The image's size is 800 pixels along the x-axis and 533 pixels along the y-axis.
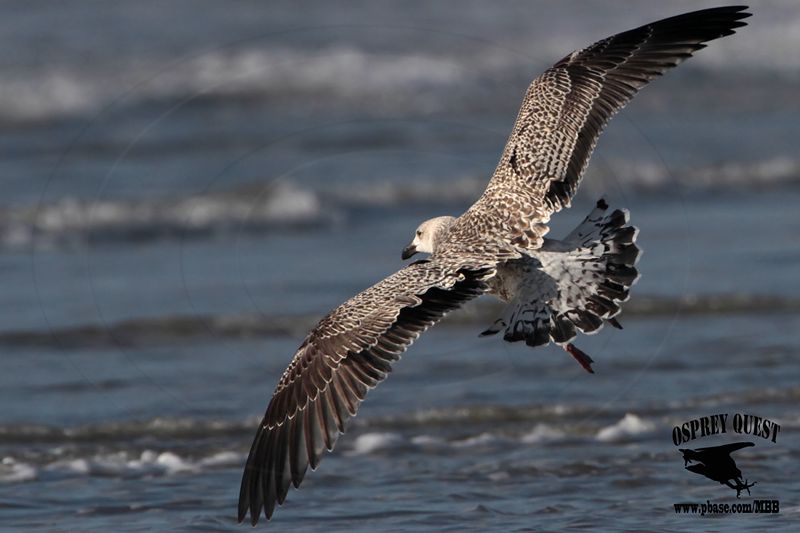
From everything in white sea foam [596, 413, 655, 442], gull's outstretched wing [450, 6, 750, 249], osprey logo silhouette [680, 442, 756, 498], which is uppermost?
gull's outstretched wing [450, 6, 750, 249]

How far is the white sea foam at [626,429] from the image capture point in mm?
6680

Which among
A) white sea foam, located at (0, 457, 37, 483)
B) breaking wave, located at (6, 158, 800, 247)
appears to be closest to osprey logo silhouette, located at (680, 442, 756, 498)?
white sea foam, located at (0, 457, 37, 483)

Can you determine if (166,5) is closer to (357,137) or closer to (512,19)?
(512,19)

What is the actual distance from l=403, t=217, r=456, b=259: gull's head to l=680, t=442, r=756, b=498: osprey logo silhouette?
1.47 meters

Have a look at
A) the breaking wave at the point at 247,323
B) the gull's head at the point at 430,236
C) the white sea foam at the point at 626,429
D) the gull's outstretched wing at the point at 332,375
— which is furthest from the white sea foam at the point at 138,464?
the breaking wave at the point at 247,323

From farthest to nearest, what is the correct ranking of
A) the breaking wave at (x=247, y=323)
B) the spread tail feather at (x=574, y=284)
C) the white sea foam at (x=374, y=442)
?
the breaking wave at (x=247, y=323) → the white sea foam at (x=374, y=442) → the spread tail feather at (x=574, y=284)

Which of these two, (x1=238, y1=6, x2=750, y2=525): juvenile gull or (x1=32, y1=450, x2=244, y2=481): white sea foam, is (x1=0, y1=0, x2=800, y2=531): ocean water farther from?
(x1=238, y1=6, x2=750, y2=525): juvenile gull

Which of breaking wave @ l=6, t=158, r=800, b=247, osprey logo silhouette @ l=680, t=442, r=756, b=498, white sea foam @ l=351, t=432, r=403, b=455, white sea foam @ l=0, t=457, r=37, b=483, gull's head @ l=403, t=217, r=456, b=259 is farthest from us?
breaking wave @ l=6, t=158, r=800, b=247

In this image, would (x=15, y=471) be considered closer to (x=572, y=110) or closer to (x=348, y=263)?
(x=572, y=110)

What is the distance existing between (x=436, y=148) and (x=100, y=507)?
9009 millimetres

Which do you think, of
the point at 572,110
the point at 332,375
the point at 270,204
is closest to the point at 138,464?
the point at 332,375

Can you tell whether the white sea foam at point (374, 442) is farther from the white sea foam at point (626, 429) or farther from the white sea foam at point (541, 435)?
the white sea foam at point (626, 429)

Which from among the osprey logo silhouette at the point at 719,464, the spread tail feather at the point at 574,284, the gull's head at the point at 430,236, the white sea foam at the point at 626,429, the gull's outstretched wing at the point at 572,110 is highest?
the gull's outstretched wing at the point at 572,110

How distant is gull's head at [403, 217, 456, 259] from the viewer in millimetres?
6461
